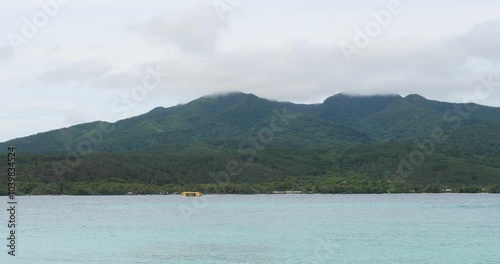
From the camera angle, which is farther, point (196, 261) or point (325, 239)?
point (325, 239)

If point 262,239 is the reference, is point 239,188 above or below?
above

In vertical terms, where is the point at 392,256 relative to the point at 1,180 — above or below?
below

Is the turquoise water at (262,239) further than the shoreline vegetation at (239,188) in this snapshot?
No

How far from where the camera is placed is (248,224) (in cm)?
8381

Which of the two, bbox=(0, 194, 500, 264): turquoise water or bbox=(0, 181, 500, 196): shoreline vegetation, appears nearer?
bbox=(0, 194, 500, 264): turquoise water

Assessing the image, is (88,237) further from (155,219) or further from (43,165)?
(43,165)

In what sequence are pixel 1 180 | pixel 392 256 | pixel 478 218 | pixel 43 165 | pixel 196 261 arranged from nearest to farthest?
pixel 196 261, pixel 392 256, pixel 478 218, pixel 1 180, pixel 43 165

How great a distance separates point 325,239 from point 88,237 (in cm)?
2348

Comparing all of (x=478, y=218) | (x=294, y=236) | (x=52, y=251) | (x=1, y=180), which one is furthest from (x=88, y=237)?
(x=1, y=180)

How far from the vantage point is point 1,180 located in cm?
17575

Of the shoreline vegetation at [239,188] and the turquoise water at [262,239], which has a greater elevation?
the shoreline vegetation at [239,188]

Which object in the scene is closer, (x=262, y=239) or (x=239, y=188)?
(x=262, y=239)

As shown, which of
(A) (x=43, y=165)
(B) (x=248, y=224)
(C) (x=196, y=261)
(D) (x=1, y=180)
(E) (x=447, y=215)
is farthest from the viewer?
(A) (x=43, y=165)

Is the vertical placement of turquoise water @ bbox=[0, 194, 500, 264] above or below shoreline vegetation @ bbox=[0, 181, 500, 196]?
below
